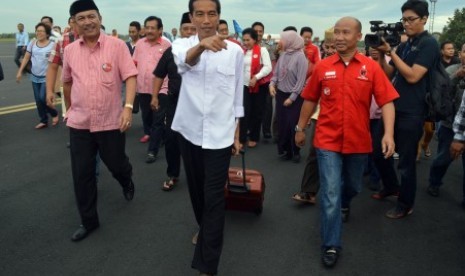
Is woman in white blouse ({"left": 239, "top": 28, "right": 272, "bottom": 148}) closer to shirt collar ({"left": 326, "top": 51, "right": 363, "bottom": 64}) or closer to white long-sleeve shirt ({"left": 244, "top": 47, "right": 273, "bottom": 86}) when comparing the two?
white long-sleeve shirt ({"left": 244, "top": 47, "right": 273, "bottom": 86})

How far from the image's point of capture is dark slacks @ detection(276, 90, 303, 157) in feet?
19.6

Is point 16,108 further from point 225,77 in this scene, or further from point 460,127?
point 460,127

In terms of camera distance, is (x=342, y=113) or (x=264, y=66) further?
(x=264, y=66)

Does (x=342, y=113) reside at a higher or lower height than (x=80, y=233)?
higher

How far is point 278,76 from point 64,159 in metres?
3.45

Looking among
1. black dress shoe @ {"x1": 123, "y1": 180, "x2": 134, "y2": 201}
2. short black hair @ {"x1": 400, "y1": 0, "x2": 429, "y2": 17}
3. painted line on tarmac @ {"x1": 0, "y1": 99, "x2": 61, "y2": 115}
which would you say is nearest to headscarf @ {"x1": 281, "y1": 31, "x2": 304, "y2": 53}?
short black hair @ {"x1": 400, "y1": 0, "x2": 429, "y2": 17}

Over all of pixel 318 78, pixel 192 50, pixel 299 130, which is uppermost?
pixel 192 50

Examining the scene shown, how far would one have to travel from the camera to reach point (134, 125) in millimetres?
8453

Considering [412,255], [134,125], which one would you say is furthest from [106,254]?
[134,125]

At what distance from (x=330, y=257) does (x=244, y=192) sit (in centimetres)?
106

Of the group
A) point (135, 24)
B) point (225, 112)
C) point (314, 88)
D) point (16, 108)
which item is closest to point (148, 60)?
point (135, 24)

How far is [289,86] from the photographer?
5941 millimetres

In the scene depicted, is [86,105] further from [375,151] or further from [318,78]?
[375,151]

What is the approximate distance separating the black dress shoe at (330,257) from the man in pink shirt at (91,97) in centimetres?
201
